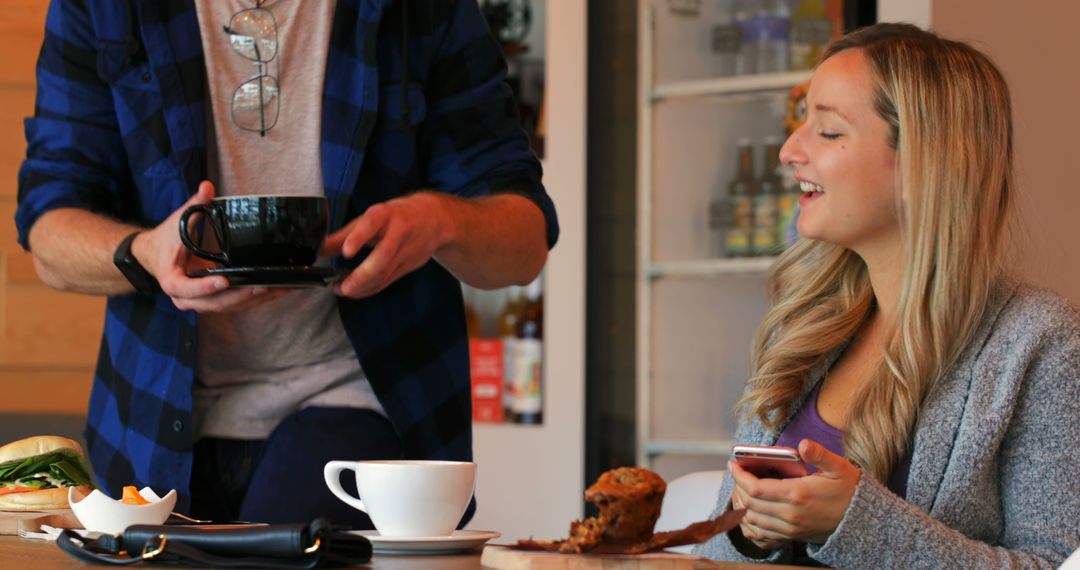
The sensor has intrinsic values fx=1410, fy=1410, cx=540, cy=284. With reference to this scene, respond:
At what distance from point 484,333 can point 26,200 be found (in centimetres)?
237

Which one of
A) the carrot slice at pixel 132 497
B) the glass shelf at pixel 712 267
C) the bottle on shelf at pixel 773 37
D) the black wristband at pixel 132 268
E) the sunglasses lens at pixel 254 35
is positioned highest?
the bottle on shelf at pixel 773 37

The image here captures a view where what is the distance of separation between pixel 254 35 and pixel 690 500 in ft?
2.44

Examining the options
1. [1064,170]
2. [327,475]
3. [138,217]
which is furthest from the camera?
[1064,170]

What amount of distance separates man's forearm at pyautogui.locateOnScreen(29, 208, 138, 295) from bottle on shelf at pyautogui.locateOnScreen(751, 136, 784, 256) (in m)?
2.15

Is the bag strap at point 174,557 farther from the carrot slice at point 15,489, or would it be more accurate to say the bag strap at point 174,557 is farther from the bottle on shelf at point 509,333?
the bottle on shelf at point 509,333

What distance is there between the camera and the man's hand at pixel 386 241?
4.33 ft

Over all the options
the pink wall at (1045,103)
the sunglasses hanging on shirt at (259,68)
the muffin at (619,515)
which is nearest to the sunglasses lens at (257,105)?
the sunglasses hanging on shirt at (259,68)

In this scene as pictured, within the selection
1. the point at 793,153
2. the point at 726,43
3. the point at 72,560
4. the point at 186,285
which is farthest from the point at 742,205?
the point at 72,560

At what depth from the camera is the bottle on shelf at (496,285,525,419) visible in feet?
12.6

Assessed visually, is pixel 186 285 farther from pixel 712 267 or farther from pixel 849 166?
pixel 712 267

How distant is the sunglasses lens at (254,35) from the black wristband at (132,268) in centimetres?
27

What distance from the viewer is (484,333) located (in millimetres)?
3982

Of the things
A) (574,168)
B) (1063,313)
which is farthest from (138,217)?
(574,168)

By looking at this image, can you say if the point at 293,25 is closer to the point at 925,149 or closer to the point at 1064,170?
the point at 925,149
